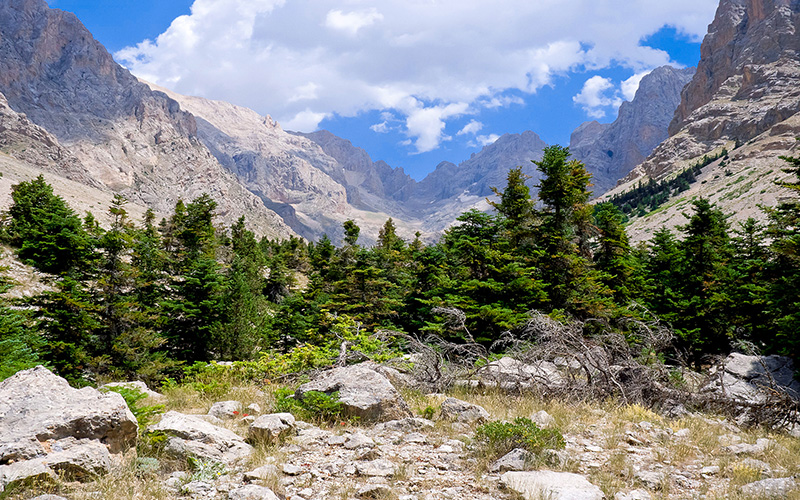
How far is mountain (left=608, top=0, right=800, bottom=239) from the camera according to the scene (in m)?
98.8

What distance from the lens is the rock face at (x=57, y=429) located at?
3967mm

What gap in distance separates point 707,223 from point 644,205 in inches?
4530

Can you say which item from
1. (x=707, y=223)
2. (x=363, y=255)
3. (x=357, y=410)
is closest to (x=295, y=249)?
(x=363, y=255)

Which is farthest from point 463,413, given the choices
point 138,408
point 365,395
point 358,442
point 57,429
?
point 57,429

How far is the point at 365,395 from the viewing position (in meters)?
6.93

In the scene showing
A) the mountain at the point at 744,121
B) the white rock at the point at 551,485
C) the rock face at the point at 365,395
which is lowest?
the white rock at the point at 551,485

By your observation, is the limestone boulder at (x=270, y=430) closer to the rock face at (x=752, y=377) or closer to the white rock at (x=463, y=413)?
the white rock at (x=463, y=413)

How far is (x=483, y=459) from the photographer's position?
5262 mm

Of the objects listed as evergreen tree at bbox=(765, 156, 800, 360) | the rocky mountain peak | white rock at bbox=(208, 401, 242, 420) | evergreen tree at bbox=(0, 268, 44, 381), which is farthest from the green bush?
the rocky mountain peak

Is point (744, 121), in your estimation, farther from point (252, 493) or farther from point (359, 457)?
point (252, 493)

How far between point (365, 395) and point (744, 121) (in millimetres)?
193246

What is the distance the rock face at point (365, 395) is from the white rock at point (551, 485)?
2496mm

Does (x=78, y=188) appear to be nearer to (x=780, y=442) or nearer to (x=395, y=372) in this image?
(x=395, y=372)

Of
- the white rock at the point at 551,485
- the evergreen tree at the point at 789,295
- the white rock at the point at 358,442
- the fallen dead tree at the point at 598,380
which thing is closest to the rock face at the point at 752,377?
the fallen dead tree at the point at 598,380
